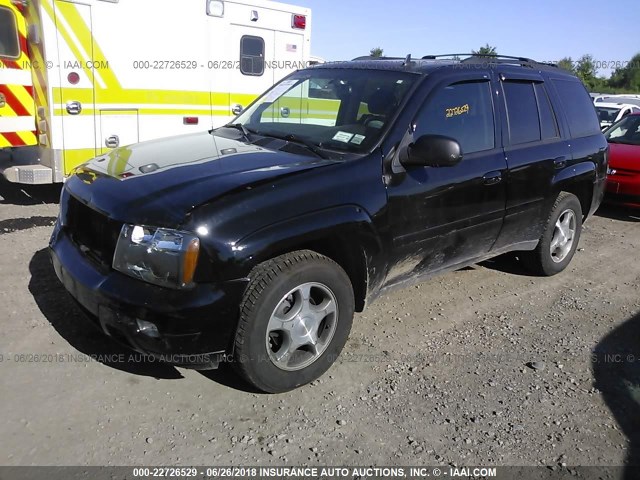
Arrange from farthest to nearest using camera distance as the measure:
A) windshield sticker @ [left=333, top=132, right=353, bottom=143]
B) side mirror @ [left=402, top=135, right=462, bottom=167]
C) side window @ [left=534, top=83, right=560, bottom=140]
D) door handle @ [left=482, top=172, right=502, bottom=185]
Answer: side window @ [left=534, top=83, right=560, bottom=140], door handle @ [left=482, top=172, right=502, bottom=185], windshield sticker @ [left=333, top=132, right=353, bottom=143], side mirror @ [left=402, top=135, right=462, bottom=167]

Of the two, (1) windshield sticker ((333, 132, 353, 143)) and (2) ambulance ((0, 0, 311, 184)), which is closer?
(1) windshield sticker ((333, 132, 353, 143))

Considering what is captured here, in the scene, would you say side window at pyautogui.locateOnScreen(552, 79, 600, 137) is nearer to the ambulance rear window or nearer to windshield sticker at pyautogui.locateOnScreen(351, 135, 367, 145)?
windshield sticker at pyautogui.locateOnScreen(351, 135, 367, 145)

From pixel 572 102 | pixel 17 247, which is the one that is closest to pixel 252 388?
pixel 17 247

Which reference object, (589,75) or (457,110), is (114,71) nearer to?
(457,110)

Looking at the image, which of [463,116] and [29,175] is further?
[29,175]

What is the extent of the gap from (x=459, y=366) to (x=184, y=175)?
84.3 inches

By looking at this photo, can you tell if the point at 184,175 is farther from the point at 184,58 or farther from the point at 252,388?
the point at 184,58

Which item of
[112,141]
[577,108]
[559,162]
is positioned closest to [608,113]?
[577,108]

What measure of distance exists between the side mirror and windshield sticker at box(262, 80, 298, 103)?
1.47 metres

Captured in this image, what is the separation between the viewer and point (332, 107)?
4.02 metres

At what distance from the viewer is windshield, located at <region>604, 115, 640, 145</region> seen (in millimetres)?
8616

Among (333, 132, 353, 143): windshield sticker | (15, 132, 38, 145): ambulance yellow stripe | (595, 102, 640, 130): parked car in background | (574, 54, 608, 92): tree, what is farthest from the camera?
(574, 54, 608, 92): tree

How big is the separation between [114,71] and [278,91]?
3.37 metres

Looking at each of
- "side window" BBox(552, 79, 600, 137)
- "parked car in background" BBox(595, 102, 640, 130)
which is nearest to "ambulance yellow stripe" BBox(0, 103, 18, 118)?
"side window" BBox(552, 79, 600, 137)
